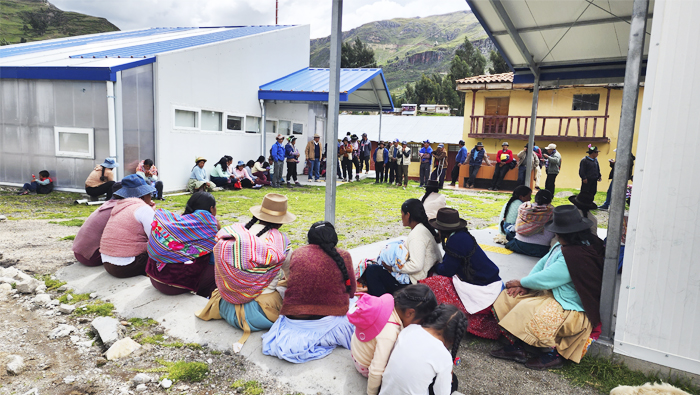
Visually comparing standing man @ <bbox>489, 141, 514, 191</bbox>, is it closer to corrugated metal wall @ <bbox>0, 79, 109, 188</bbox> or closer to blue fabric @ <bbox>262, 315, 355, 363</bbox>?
corrugated metal wall @ <bbox>0, 79, 109, 188</bbox>

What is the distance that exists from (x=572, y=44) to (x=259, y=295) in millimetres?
6451

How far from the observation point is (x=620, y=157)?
307 centimetres

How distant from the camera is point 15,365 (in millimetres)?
3008

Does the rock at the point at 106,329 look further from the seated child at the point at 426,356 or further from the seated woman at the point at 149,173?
the seated woman at the point at 149,173

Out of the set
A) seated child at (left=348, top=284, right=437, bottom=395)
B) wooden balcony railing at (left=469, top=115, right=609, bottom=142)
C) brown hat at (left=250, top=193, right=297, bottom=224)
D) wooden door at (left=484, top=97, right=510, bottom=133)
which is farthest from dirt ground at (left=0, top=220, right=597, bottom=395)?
wooden door at (left=484, top=97, right=510, bottom=133)

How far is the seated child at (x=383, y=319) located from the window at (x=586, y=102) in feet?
69.4

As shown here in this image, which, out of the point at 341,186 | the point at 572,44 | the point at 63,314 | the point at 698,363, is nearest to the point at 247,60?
the point at 341,186

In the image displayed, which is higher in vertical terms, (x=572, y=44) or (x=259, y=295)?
(x=572, y=44)

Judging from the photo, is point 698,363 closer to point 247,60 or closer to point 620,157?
point 620,157

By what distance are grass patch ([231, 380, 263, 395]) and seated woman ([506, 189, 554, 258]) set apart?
14.2 ft

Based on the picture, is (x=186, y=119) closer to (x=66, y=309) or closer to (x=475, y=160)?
(x=66, y=309)

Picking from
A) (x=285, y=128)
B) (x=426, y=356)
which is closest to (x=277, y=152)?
(x=285, y=128)

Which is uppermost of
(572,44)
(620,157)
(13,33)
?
(13,33)

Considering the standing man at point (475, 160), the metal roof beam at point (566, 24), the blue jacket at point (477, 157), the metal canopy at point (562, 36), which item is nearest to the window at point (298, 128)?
the standing man at point (475, 160)
